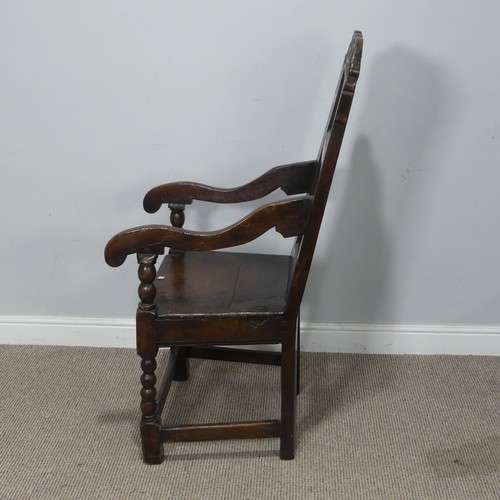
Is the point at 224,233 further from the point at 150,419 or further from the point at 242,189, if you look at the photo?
the point at 150,419

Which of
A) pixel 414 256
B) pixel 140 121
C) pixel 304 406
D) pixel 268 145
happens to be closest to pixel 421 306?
pixel 414 256

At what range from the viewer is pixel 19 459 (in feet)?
6.04

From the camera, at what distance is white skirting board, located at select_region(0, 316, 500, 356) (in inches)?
91.0

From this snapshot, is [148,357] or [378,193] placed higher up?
[378,193]

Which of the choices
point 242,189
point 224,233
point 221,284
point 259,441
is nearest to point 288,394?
point 259,441

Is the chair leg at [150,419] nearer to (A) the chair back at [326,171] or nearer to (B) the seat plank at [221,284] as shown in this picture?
(B) the seat plank at [221,284]

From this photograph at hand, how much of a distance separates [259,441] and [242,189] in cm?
68

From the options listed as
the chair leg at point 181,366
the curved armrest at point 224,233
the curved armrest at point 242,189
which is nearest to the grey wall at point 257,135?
the curved armrest at point 242,189

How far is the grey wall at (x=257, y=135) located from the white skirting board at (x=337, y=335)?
0.03 m

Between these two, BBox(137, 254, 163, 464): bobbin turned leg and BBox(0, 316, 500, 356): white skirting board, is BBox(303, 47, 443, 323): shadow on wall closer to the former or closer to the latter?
BBox(0, 316, 500, 356): white skirting board

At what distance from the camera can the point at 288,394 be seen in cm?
177

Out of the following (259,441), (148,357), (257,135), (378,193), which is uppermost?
(257,135)

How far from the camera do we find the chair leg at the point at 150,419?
174cm

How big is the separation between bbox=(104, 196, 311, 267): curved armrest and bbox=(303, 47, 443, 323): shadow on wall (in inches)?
22.0
